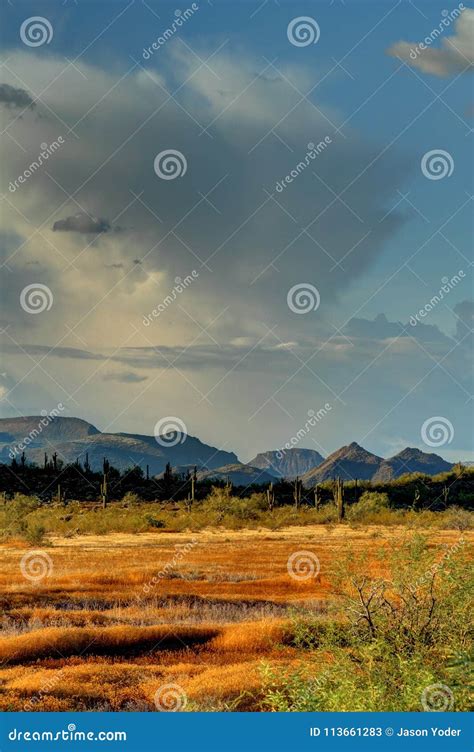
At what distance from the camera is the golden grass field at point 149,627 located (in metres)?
14.3

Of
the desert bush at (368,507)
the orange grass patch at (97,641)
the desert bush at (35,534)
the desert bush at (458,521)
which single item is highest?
the desert bush at (458,521)

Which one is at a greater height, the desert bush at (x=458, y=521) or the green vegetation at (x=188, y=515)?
the desert bush at (x=458, y=521)

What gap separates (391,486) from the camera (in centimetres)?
10544

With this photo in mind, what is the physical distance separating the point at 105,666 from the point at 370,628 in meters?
6.68

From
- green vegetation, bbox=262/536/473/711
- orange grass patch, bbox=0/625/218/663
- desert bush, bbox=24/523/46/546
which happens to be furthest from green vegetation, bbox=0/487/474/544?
green vegetation, bbox=262/536/473/711

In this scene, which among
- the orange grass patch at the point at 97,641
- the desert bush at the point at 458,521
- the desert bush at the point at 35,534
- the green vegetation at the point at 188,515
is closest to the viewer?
the orange grass patch at the point at 97,641

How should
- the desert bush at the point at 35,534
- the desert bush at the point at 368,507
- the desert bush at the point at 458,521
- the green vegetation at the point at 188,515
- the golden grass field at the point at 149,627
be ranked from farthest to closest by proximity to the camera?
1. the desert bush at the point at 368,507
2. the desert bush at the point at 458,521
3. the green vegetation at the point at 188,515
4. the desert bush at the point at 35,534
5. the golden grass field at the point at 149,627

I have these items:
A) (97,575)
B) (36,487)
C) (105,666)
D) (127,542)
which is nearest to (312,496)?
(36,487)

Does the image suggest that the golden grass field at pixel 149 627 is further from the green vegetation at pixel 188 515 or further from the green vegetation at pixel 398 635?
the green vegetation at pixel 188 515

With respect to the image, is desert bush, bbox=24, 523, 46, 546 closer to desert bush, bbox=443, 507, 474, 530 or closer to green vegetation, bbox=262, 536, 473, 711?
desert bush, bbox=443, 507, 474, 530

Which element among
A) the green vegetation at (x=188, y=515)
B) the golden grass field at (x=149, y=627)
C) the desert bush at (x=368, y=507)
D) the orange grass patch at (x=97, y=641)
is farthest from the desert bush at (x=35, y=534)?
the orange grass patch at (x=97, y=641)

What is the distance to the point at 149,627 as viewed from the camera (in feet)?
67.2

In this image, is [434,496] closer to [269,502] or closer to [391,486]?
[391,486]

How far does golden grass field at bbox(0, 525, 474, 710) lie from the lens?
1434 centimetres
